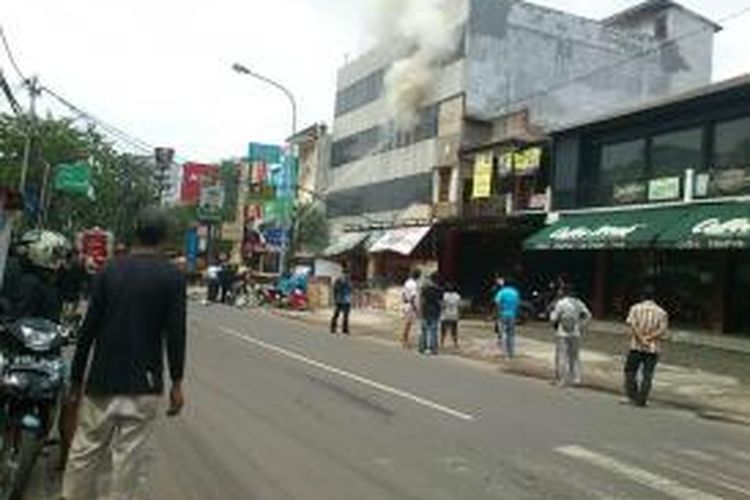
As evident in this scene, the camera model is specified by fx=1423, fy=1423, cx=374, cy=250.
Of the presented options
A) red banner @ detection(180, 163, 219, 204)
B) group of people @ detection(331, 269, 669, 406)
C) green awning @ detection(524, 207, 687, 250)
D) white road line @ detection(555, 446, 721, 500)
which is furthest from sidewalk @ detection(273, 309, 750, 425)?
red banner @ detection(180, 163, 219, 204)

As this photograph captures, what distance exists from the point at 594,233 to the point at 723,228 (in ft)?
20.6

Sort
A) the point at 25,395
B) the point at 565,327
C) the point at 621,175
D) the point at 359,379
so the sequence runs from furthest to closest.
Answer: the point at 621,175
the point at 565,327
the point at 359,379
the point at 25,395

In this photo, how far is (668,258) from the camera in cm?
3591

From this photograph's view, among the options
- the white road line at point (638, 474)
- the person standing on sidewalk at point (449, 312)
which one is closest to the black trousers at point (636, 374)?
the white road line at point (638, 474)

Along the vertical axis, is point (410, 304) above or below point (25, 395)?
above

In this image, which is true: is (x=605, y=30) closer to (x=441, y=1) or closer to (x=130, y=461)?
(x=441, y=1)

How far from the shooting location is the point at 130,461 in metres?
7.53

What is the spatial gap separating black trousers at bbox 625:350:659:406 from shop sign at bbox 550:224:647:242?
14.0 meters

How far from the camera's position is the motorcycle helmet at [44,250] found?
9898 millimetres

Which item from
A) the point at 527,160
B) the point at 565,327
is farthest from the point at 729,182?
the point at 527,160

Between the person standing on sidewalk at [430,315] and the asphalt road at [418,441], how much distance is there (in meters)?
7.32

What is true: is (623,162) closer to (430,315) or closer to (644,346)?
(430,315)

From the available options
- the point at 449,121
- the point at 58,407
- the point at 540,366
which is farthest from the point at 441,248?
the point at 58,407

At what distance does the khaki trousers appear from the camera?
7.49 metres
